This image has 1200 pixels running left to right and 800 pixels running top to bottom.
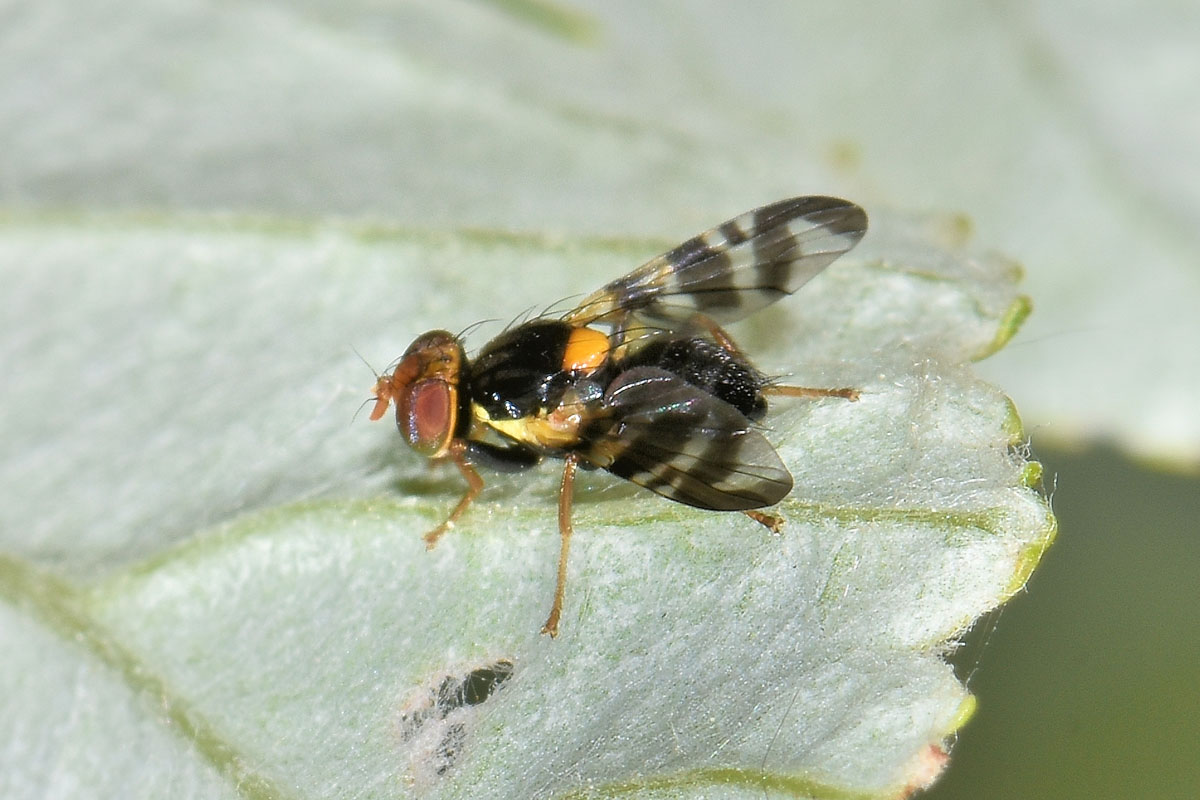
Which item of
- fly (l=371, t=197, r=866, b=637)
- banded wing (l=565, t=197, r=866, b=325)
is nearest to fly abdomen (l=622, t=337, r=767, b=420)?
fly (l=371, t=197, r=866, b=637)

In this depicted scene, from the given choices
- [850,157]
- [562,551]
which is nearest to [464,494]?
[562,551]

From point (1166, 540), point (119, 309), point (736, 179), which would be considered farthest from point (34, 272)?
point (1166, 540)

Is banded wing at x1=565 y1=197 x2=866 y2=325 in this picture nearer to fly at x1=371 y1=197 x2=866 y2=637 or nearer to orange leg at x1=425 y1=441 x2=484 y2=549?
fly at x1=371 y1=197 x2=866 y2=637

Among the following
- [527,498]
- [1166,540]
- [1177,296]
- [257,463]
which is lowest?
[1166,540]

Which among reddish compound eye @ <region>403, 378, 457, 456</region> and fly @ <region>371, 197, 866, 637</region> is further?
reddish compound eye @ <region>403, 378, 457, 456</region>

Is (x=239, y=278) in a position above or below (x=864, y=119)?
below

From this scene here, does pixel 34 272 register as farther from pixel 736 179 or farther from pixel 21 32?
pixel 736 179

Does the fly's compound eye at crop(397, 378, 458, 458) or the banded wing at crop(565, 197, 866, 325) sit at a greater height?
the banded wing at crop(565, 197, 866, 325)
